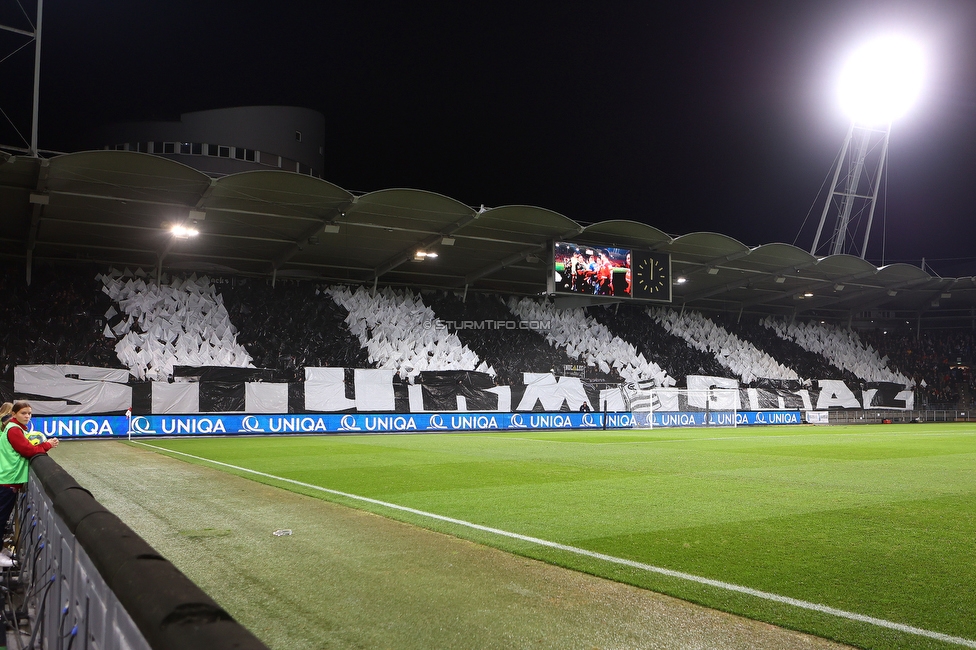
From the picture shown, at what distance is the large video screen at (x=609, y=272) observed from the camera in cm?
3044

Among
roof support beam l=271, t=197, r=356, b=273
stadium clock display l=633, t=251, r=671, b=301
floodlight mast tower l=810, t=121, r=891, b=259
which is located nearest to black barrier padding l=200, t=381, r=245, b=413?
roof support beam l=271, t=197, r=356, b=273

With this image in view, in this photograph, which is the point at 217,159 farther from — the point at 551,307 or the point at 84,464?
the point at 84,464

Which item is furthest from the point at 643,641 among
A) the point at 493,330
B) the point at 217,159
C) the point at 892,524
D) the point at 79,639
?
the point at 217,159

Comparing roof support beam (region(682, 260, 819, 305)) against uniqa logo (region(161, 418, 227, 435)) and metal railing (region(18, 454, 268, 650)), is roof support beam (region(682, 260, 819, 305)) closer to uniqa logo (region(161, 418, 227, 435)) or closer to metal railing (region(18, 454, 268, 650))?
uniqa logo (region(161, 418, 227, 435))

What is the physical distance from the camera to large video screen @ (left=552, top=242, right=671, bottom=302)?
30438 millimetres

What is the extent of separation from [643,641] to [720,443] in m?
19.7

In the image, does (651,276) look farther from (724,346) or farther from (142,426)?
(142,426)

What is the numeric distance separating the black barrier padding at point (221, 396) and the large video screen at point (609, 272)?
1420 cm

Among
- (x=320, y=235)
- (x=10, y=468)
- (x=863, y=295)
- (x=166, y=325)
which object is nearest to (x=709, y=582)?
(x=10, y=468)

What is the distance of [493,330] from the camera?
40406mm

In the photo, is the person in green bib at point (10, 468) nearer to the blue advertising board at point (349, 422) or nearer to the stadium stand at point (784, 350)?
the blue advertising board at point (349, 422)

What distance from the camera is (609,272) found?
1224 inches

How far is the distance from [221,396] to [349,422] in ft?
17.9

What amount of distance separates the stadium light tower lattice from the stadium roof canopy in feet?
18.5
